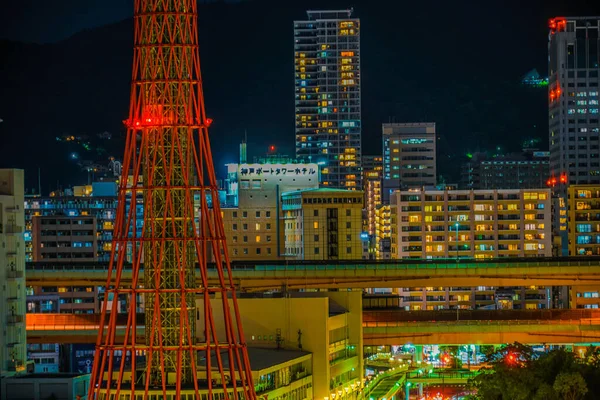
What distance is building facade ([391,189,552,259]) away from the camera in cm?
15075

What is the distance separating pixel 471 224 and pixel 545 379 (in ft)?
292

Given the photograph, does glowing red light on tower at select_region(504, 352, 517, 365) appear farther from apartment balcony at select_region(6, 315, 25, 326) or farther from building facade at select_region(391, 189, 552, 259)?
building facade at select_region(391, 189, 552, 259)

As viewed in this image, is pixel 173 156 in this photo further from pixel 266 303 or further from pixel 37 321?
pixel 37 321

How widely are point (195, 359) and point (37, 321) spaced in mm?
34478

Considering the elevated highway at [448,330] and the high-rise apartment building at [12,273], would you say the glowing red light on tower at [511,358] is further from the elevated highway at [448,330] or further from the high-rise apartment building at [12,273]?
the high-rise apartment building at [12,273]

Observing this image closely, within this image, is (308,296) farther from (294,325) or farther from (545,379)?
(545,379)

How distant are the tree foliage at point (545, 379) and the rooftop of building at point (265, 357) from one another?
912 cm

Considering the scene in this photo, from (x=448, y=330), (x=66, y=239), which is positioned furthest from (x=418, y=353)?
(x=66, y=239)

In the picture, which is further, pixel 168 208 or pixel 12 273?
pixel 12 273

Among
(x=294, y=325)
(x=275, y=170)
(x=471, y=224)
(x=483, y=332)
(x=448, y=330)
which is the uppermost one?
(x=275, y=170)

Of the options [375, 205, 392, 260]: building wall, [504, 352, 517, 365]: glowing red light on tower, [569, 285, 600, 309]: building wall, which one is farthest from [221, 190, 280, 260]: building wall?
[504, 352, 517, 365]: glowing red light on tower

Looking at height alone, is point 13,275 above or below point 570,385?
above

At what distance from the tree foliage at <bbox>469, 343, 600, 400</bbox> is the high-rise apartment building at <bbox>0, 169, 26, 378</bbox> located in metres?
25.0

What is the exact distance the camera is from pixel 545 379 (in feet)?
206
